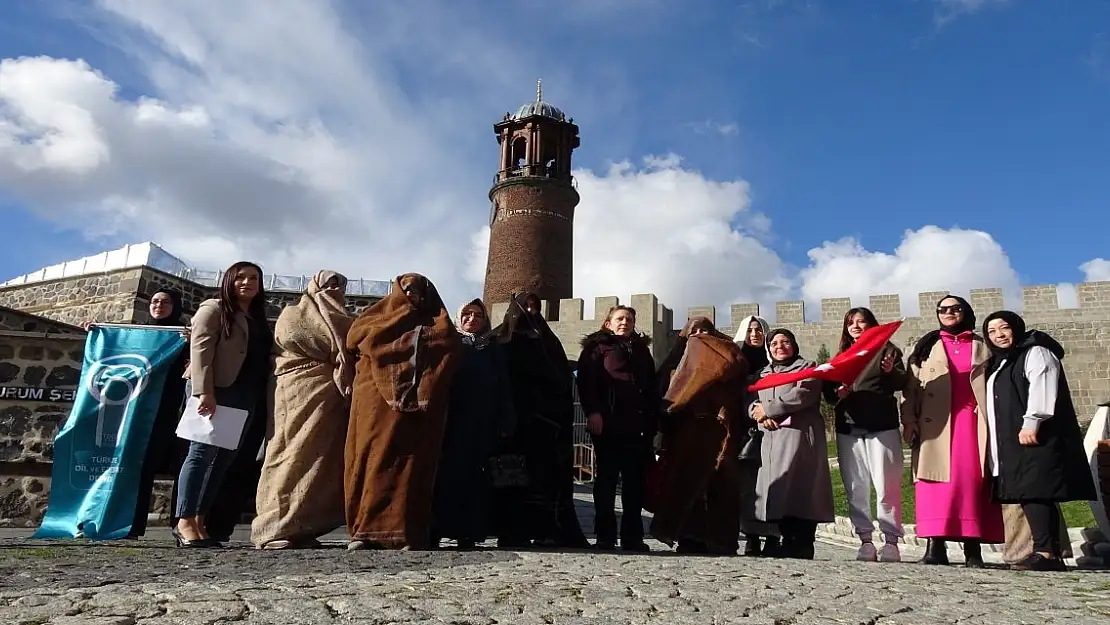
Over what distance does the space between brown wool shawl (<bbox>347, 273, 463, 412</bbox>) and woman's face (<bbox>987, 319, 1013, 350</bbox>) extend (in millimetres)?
3041

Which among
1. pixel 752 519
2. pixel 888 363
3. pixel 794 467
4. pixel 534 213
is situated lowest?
pixel 752 519

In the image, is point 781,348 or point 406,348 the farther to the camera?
point 781,348

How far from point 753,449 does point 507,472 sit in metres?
1.61

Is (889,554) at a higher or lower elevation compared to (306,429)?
lower

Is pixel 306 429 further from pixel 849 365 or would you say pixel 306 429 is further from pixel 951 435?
pixel 951 435

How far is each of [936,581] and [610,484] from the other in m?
2.05

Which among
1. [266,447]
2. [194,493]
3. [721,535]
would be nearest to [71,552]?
[194,493]

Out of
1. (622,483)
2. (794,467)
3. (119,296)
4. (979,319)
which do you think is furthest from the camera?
(979,319)

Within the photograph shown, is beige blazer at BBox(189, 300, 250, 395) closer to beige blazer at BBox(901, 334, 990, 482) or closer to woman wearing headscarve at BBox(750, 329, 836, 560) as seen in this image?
woman wearing headscarve at BBox(750, 329, 836, 560)

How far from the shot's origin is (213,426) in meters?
3.85

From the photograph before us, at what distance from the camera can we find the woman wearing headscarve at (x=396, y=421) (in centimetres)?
380

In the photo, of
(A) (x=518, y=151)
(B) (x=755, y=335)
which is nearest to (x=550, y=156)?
(A) (x=518, y=151)

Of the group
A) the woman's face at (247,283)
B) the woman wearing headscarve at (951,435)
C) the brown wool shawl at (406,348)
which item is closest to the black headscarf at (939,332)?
the woman wearing headscarve at (951,435)

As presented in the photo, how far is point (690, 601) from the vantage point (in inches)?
91.8
